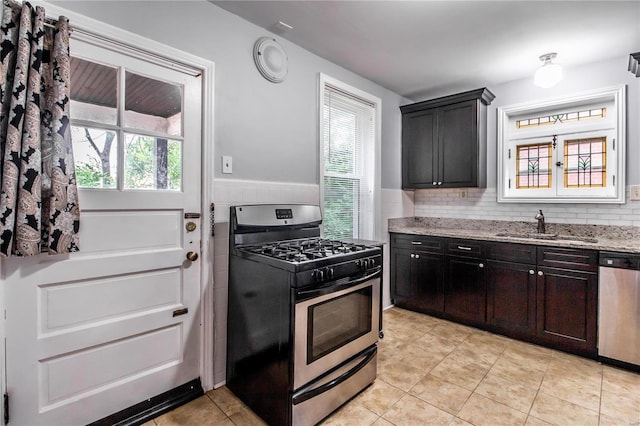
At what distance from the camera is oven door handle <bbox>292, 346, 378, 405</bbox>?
5.42 ft

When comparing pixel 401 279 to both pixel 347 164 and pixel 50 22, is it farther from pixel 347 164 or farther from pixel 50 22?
pixel 50 22

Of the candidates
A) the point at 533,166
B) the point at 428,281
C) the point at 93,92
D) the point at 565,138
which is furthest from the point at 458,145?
the point at 93,92

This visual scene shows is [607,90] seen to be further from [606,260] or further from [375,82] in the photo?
[375,82]

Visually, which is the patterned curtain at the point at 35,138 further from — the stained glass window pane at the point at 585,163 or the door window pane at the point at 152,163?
the stained glass window pane at the point at 585,163

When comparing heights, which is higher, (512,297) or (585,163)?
(585,163)

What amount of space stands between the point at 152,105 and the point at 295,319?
1.46 m

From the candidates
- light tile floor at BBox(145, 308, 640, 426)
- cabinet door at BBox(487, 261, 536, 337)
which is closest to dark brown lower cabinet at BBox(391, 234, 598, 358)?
cabinet door at BBox(487, 261, 536, 337)

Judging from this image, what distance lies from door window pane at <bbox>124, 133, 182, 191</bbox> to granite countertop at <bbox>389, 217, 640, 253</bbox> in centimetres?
244

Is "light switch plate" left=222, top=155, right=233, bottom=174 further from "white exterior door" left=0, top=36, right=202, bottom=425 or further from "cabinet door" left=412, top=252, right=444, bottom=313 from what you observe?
"cabinet door" left=412, top=252, right=444, bottom=313

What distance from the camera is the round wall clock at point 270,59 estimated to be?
2.31m

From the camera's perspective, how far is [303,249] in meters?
2.04

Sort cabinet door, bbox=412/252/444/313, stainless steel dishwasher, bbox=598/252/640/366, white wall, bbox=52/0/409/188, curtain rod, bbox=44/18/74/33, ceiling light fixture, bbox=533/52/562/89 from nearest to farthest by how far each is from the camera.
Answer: curtain rod, bbox=44/18/74/33
white wall, bbox=52/0/409/188
stainless steel dishwasher, bbox=598/252/640/366
ceiling light fixture, bbox=533/52/562/89
cabinet door, bbox=412/252/444/313

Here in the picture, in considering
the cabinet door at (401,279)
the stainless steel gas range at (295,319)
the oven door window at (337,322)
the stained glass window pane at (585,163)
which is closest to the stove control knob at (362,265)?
the stainless steel gas range at (295,319)

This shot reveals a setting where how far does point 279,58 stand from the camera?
243 cm
